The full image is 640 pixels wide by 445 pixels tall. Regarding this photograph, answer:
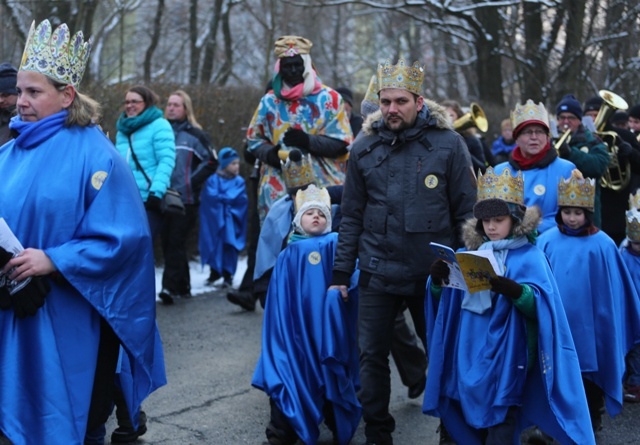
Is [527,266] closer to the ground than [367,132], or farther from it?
closer to the ground

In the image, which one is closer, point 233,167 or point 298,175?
point 298,175

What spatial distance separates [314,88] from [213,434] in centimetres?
316

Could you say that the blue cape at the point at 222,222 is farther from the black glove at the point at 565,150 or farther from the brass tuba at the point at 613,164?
the black glove at the point at 565,150

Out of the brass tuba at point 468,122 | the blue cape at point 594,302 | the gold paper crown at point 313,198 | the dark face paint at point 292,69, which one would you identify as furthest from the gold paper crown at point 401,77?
the brass tuba at point 468,122

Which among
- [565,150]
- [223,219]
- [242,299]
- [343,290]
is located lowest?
[242,299]

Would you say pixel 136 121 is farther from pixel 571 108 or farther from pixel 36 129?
pixel 36 129

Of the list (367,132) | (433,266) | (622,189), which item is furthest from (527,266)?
(622,189)

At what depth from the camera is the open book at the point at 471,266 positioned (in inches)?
213

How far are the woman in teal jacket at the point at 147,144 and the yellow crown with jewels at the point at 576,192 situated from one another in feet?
14.5

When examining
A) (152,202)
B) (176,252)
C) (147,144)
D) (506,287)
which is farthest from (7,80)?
(176,252)

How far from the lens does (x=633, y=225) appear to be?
26.5 feet

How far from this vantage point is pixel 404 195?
6176 mm

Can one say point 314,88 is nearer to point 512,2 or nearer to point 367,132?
point 367,132

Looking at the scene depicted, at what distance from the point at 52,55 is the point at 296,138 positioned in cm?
358
